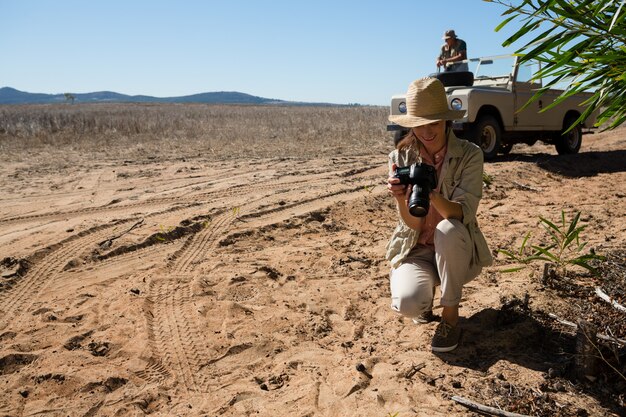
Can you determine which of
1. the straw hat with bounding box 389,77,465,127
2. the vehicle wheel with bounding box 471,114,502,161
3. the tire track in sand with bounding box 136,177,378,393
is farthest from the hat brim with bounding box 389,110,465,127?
the vehicle wheel with bounding box 471,114,502,161

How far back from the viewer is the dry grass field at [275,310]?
96.7 inches

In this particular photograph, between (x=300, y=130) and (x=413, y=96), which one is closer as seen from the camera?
(x=413, y=96)

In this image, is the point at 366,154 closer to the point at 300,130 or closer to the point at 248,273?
the point at 300,130

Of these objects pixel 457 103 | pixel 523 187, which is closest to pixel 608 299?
pixel 523 187

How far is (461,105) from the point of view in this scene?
7.46 m

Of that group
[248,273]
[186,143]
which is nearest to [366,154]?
[186,143]

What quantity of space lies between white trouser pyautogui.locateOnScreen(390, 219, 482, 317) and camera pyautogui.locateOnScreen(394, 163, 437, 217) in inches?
10.0

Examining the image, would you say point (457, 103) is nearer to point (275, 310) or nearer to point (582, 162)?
point (582, 162)

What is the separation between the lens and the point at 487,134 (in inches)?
319

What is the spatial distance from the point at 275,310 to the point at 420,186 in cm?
143

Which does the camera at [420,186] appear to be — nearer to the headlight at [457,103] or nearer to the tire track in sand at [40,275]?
the tire track in sand at [40,275]

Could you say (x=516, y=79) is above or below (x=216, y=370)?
above

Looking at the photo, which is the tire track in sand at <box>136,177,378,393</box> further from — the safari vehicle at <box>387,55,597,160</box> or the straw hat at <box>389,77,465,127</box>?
the safari vehicle at <box>387,55,597,160</box>

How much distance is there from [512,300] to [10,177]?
7.68 m
